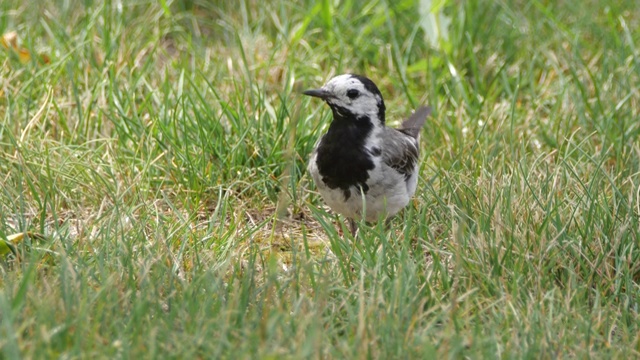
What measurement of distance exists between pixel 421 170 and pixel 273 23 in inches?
80.8

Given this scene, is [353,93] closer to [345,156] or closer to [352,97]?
[352,97]

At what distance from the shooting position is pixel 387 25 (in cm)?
663

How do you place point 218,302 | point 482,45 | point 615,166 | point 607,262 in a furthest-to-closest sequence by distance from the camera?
point 482,45 < point 615,166 < point 607,262 < point 218,302

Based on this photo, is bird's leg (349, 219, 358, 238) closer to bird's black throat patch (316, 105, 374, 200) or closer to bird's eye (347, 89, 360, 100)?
bird's black throat patch (316, 105, 374, 200)

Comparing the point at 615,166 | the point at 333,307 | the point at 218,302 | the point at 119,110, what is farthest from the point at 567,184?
the point at 119,110

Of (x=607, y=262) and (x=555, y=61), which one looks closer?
(x=607, y=262)

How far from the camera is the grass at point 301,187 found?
3.33 m

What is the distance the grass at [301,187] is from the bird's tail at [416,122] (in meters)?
0.19

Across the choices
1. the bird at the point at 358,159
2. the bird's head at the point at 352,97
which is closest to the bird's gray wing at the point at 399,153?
→ the bird at the point at 358,159

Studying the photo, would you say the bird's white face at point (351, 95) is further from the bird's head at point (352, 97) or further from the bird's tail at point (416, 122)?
the bird's tail at point (416, 122)

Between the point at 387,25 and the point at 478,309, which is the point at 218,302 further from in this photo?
the point at 387,25

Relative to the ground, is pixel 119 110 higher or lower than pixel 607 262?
lower

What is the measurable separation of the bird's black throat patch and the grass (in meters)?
0.21

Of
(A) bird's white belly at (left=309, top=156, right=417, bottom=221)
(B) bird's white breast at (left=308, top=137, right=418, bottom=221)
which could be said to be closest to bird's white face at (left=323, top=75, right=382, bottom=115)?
(B) bird's white breast at (left=308, top=137, right=418, bottom=221)
